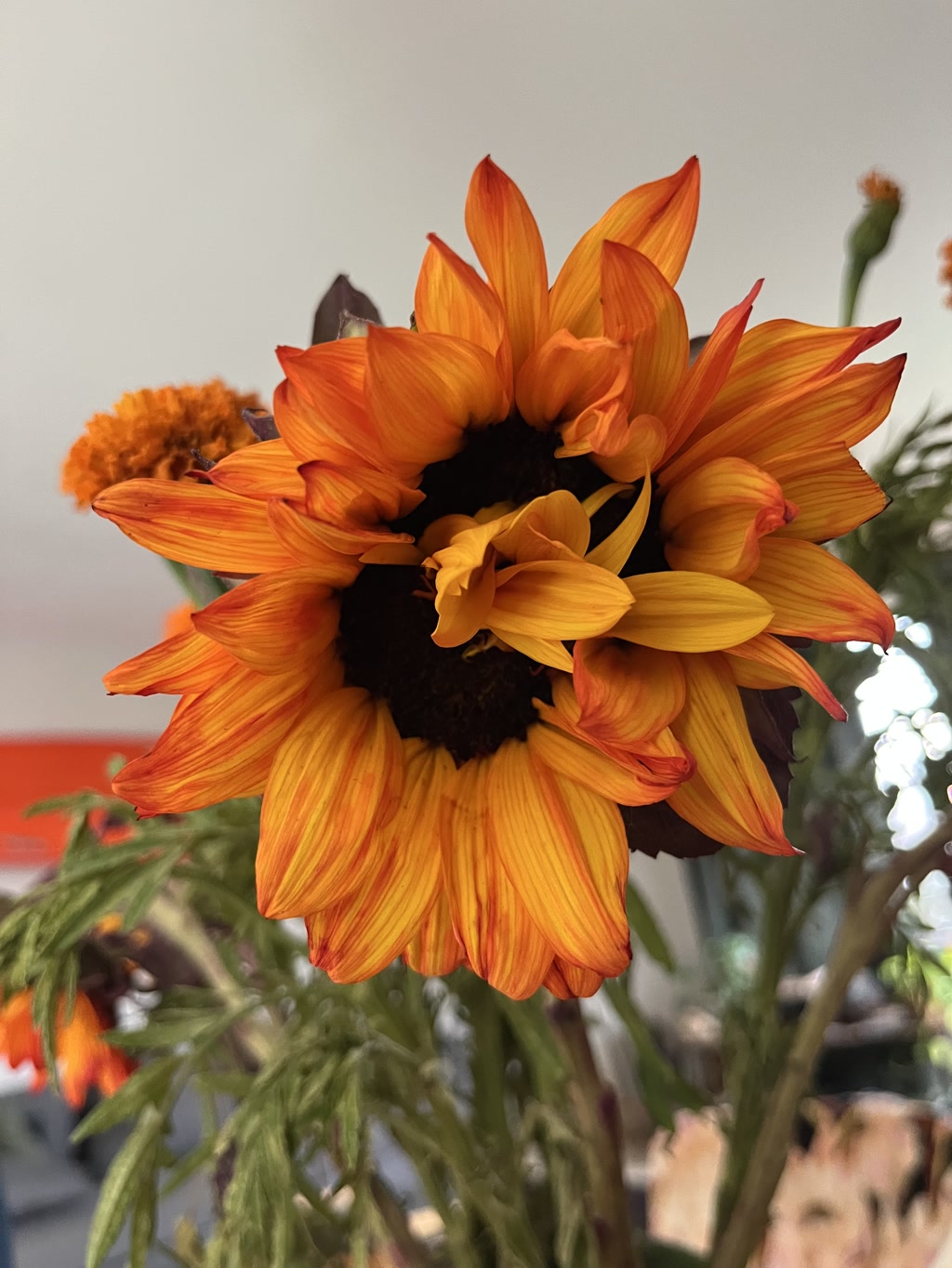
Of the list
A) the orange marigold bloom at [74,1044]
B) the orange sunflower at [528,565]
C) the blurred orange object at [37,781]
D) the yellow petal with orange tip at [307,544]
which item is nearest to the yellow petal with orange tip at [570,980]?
the orange sunflower at [528,565]

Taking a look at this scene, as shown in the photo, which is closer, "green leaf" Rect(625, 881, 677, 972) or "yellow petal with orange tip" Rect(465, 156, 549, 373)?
"yellow petal with orange tip" Rect(465, 156, 549, 373)

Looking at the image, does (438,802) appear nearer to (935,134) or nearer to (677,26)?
(677,26)

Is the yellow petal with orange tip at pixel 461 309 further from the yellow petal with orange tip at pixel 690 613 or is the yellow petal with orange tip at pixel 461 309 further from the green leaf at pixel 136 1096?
the green leaf at pixel 136 1096

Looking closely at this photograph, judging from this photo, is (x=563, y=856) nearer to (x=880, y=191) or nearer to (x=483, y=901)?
(x=483, y=901)

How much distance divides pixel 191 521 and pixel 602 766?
0.37ft

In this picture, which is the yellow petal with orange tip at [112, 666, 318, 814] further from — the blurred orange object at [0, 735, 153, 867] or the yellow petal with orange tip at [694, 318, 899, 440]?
the blurred orange object at [0, 735, 153, 867]

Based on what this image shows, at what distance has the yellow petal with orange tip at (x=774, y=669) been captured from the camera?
0.62 ft

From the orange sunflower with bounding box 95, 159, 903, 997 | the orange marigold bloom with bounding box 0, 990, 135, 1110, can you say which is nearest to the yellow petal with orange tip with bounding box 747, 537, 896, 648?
the orange sunflower with bounding box 95, 159, 903, 997

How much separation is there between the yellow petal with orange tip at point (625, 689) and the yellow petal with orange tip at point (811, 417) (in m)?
0.05

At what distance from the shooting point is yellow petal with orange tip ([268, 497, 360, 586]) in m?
0.19

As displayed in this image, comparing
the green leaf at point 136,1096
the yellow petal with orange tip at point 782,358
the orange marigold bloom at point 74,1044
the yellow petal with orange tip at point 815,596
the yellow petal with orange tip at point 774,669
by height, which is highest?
the yellow petal with orange tip at point 782,358

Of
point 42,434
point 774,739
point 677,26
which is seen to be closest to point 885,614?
point 774,739

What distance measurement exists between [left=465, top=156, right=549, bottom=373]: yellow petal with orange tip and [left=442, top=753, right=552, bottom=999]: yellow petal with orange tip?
11cm

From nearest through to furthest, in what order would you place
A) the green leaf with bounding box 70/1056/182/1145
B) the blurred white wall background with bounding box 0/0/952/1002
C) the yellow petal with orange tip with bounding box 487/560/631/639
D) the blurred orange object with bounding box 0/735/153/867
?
1. the yellow petal with orange tip with bounding box 487/560/631/639
2. the green leaf with bounding box 70/1056/182/1145
3. the blurred white wall background with bounding box 0/0/952/1002
4. the blurred orange object with bounding box 0/735/153/867
